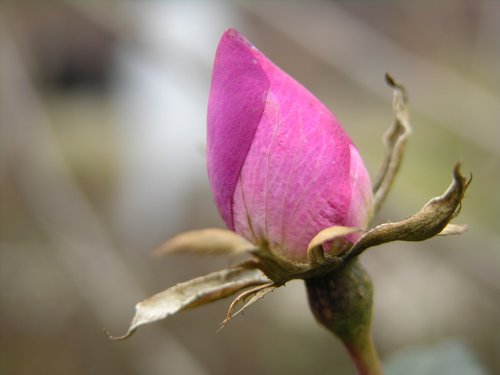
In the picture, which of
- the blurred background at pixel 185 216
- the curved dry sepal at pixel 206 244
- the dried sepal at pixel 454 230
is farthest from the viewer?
the blurred background at pixel 185 216

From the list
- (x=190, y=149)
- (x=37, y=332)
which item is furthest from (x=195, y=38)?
(x=37, y=332)

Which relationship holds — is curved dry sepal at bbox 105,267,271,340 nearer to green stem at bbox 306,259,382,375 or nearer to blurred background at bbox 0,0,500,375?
green stem at bbox 306,259,382,375

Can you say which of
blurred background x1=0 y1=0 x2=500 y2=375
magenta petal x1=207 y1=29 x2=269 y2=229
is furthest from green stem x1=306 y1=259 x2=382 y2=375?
blurred background x1=0 y1=0 x2=500 y2=375

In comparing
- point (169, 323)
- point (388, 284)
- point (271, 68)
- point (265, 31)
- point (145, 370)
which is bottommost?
point (169, 323)

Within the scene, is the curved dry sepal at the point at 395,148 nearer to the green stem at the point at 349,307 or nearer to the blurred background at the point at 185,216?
the green stem at the point at 349,307

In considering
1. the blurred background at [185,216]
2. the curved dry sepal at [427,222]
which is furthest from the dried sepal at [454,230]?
the blurred background at [185,216]

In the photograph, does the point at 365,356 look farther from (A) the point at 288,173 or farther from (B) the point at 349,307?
(A) the point at 288,173

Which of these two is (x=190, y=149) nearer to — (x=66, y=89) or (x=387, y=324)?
(x=387, y=324)
